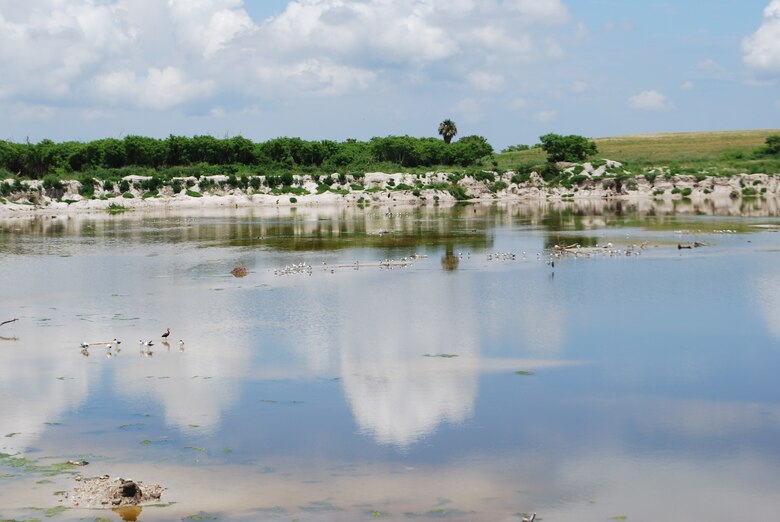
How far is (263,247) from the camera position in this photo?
52.2m

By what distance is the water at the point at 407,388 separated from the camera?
14.9 m

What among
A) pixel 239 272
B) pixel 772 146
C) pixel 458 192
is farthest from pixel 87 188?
pixel 772 146

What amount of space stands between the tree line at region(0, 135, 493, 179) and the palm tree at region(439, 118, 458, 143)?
816 inches

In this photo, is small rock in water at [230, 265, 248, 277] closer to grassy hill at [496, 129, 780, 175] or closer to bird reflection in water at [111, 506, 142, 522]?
bird reflection in water at [111, 506, 142, 522]

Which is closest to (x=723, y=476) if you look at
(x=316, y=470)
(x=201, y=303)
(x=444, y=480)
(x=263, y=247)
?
A: (x=444, y=480)

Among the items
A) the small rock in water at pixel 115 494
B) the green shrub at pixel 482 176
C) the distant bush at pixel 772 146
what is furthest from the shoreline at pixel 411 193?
the small rock in water at pixel 115 494

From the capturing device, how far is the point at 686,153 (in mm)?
133500

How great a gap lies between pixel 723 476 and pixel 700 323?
13.3m

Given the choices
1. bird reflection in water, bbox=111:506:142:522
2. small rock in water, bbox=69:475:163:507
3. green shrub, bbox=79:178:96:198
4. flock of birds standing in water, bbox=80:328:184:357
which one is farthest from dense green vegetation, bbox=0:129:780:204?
bird reflection in water, bbox=111:506:142:522

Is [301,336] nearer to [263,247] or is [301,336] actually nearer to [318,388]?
[318,388]

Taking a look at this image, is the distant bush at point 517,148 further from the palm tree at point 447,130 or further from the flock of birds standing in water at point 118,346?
the flock of birds standing in water at point 118,346

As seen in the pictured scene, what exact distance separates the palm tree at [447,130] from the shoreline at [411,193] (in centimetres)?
4071

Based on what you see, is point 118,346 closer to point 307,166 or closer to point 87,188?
point 87,188

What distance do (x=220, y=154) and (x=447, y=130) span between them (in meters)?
43.2
